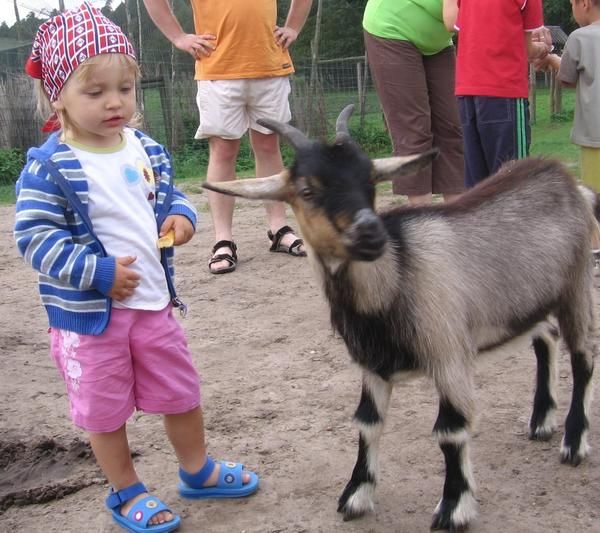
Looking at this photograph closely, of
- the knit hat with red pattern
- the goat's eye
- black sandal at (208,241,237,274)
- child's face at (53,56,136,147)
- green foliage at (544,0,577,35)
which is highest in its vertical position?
green foliage at (544,0,577,35)

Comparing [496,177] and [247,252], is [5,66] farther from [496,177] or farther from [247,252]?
[496,177]

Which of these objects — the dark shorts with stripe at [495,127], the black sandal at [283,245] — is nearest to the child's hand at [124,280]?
the dark shorts with stripe at [495,127]

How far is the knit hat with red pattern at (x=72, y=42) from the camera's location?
2.50 m

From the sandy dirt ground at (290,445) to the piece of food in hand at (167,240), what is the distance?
3.03 ft

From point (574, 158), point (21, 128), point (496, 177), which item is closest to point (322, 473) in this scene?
point (496, 177)

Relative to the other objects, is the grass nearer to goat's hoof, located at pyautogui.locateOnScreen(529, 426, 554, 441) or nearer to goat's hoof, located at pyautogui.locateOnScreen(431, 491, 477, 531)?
goat's hoof, located at pyautogui.locateOnScreen(529, 426, 554, 441)

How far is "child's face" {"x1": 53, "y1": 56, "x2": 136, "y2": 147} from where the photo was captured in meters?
2.52

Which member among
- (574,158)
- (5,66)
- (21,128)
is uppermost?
(5,66)

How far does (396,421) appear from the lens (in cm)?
345

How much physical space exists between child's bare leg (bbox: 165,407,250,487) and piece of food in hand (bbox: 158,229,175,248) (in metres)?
0.56

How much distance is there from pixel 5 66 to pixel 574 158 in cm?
883

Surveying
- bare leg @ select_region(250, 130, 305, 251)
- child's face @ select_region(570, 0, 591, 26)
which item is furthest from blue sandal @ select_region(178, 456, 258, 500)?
child's face @ select_region(570, 0, 591, 26)

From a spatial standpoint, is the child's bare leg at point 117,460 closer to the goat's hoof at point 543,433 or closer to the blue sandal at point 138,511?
the blue sandal at point 138,511

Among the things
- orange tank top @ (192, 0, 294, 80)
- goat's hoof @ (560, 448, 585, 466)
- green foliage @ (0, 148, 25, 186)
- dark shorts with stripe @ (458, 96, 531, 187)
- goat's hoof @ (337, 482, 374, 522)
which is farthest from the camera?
green foliage @ (0, 148, 25, 186)
